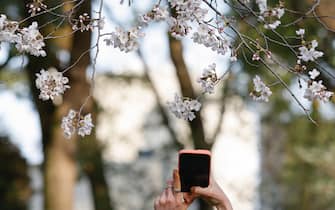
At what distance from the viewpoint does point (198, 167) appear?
6.97ft

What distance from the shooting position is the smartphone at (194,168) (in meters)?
2.11

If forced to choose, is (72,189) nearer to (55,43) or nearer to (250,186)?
(55,43)

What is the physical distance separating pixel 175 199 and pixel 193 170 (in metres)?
→ 0.11

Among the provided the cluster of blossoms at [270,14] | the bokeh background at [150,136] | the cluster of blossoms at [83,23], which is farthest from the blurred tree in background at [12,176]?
the cluster of blossoms at [270,14]

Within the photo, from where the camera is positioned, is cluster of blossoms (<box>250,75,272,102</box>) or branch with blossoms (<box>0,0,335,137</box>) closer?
branch with blossoms (<box>0,0,335,137</box>)

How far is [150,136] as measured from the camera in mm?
14727

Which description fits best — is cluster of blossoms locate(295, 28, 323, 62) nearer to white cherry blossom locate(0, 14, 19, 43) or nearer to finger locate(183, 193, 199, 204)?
finger locate(183, 193, 199, 204)

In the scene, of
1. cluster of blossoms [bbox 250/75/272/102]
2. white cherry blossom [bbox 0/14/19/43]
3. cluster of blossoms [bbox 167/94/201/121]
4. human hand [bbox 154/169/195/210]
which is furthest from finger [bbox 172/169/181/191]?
white cherry blossom [bbox 0/14/19/43]

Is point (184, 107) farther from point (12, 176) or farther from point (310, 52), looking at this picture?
point (12, 176)

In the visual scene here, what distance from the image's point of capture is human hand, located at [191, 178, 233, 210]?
2.17 meters

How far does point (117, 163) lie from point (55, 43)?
6.12 m

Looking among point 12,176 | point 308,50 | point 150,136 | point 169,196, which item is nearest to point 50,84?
point 169,196

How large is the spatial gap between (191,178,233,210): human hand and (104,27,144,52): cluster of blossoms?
0.46 metres

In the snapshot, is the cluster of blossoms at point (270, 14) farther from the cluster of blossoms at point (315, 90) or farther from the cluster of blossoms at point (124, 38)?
the cluster of blossoms at point (124, 38)
